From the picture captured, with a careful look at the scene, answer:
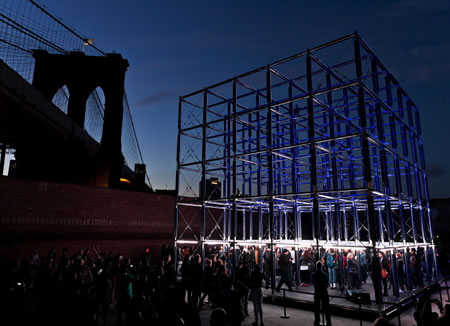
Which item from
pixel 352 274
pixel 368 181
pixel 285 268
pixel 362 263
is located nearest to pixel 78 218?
pixel 285 268

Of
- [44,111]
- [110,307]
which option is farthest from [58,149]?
[110,307]

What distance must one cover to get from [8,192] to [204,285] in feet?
38.7

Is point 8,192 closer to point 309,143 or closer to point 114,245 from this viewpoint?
point 114,245

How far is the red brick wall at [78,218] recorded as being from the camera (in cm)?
1574

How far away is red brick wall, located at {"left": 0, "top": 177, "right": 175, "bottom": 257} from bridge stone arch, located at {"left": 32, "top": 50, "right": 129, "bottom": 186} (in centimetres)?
1027

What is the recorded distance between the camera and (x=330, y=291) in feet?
45.4

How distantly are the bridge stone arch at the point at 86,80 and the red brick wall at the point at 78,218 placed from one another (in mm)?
10275

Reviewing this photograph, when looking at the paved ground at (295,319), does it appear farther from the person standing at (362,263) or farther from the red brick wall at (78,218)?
the red brick wall at (78,218)

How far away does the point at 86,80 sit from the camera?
34.8m

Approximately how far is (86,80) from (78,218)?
21.4m

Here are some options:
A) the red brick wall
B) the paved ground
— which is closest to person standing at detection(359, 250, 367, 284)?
the paved ground

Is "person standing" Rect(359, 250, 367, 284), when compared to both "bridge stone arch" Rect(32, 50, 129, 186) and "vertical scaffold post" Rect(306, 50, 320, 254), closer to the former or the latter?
"vertical scaffold post" Rect(306, 50, 320, 254)

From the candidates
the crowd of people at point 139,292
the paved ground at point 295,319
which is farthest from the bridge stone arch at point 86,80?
the paved ground at point 295,319

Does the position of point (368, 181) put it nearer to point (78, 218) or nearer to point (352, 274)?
point (352, 274)
